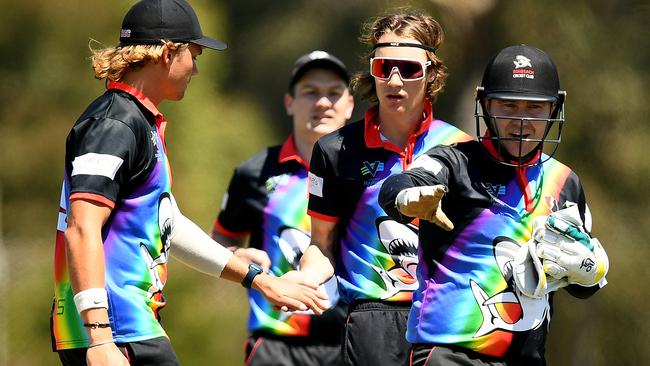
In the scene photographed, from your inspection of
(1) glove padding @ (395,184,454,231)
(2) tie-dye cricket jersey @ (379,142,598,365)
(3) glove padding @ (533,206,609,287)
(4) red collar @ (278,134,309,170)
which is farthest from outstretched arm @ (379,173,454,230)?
(4) red collar @ (278,134,309,170)

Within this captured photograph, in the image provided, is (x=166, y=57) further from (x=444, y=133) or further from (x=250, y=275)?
(x=444, y=133)

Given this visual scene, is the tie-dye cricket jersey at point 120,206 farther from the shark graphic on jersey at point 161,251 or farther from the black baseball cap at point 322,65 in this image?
the black baseball cap at point 322,65

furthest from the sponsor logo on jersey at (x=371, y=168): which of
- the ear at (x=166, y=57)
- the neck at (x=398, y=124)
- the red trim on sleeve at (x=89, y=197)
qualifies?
the red trim on sleeve at (x=89, y=197)

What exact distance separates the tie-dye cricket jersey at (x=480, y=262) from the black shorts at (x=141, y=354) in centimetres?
99

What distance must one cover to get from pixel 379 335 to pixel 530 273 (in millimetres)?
958

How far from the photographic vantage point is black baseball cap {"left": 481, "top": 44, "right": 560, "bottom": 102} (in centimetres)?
494

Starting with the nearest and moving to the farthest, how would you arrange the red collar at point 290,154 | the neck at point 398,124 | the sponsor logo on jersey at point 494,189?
the sponsor logo on jersey at point 494,189 → the neck at point 398,124 → the red collar at point 290,154

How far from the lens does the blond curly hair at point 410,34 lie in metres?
5.71

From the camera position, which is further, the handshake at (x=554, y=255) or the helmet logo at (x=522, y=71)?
the helmet logo at (x=522, y=71)

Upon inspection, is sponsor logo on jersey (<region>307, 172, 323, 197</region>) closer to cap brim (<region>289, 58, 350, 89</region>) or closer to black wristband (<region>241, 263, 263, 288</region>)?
black wristband (<region>241, 263, 263, 288</region>)

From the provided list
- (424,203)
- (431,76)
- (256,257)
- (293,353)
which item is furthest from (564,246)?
(293,353)

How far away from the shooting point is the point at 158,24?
4836 millimetres

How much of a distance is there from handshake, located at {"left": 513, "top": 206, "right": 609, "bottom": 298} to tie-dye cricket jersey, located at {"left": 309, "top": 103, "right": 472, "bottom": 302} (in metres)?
0.82

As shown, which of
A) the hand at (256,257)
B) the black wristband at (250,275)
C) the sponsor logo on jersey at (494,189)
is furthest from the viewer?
the hand at (256,257)
